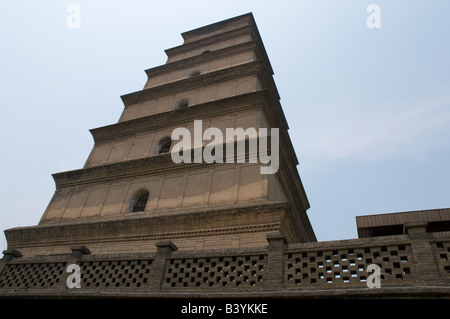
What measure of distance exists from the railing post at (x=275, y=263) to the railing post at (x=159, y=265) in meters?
2.10

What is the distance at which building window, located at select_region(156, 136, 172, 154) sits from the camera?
15395 millimetres

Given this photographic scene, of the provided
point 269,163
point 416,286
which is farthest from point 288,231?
point 416,286

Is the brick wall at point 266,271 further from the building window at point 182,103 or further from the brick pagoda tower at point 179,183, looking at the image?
the building window at point 182,103

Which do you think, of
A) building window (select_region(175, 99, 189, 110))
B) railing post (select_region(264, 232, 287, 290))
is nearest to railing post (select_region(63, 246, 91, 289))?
railing post (select_region(264, 232, 287, 290))

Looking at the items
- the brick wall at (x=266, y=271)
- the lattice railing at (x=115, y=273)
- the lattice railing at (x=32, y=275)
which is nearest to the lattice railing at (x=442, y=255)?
the brick wall at (x=266, y=271)

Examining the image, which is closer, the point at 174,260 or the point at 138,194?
the point at 174,260

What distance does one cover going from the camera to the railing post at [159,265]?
22.9ft

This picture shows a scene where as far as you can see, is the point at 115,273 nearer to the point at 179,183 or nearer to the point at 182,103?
the point at 179,183

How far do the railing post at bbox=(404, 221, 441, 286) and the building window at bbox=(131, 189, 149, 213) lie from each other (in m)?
9.48

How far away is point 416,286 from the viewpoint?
Answer: 17.3 feet

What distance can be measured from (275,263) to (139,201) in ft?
27.3

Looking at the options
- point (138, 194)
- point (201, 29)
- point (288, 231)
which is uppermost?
point (201, 29)
